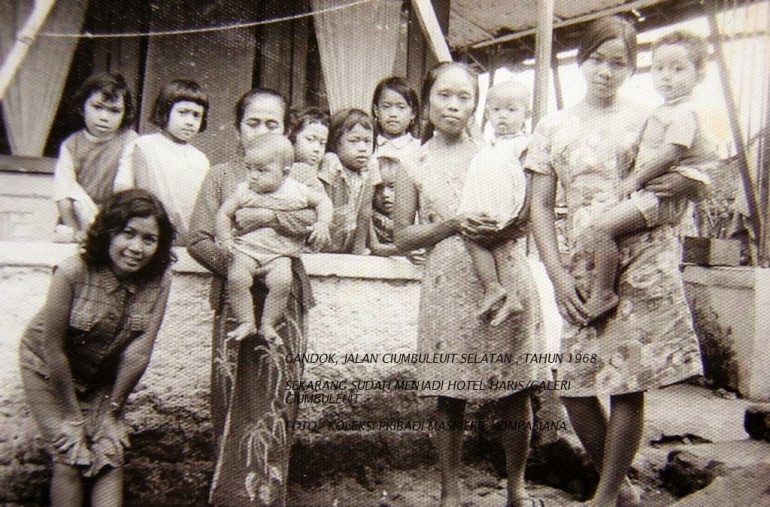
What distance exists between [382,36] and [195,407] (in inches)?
61.5

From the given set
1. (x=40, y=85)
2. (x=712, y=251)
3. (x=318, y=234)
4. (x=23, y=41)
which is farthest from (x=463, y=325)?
(x=40, y=85)

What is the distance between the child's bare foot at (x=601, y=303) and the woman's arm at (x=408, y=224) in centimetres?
42

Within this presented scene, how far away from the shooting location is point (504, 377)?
169 centimetres

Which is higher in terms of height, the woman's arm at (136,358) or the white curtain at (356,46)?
the white curtain at (356,46)

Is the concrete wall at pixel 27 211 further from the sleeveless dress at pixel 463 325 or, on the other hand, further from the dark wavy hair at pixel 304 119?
the sleeveless dress at pixel 463 325

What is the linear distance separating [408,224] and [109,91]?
88cm

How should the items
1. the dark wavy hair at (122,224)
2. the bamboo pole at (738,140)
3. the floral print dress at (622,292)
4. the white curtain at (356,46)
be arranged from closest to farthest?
the floral print dress at (622,292) < the dark wavy hair at (122,224) < the bamboo pole at (738,140) < the white curtain at (356,46)

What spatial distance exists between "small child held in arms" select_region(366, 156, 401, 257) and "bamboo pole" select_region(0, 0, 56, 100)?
1.03m

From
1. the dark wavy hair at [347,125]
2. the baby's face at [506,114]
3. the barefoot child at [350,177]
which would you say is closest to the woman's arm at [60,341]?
the barefoot child at [350,177]

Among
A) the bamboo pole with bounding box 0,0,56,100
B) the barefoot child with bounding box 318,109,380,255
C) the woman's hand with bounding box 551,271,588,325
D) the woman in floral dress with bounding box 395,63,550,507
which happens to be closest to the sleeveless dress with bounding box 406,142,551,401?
the woman in floral dress with bounding box 395,63,550,507

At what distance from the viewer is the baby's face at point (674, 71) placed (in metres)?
1.57

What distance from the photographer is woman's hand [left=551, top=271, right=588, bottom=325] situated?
160 cm

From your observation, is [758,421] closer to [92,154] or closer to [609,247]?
[609,247]

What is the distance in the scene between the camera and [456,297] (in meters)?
1.71
